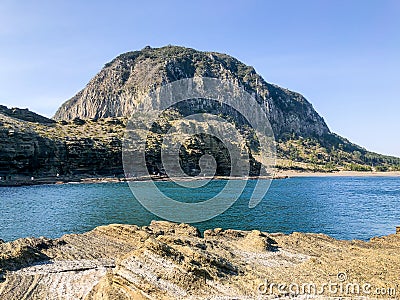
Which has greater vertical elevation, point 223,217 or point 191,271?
point 191,271

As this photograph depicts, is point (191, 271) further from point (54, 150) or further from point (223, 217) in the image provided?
point (54, 150)

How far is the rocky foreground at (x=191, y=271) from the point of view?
1366cm

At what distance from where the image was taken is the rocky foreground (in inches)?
538

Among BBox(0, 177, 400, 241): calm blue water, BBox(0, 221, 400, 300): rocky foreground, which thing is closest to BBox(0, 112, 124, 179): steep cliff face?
BBox(0, 177, 400, 241): calm blue water

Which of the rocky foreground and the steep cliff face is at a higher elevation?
the steep cliff face

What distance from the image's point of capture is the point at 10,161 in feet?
331

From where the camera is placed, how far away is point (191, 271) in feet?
46.7

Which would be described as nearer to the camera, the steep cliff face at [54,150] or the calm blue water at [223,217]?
the calm blue water at [223,217]

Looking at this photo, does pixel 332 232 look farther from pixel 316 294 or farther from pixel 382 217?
pixel 316 294

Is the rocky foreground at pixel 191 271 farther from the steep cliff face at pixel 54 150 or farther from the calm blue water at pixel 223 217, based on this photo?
the steep cliff face at pixel 54 150

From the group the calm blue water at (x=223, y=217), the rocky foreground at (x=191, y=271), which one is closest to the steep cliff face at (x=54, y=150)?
the calm blue water at (x=223, y=217)

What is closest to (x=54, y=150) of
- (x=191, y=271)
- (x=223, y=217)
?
(x=223, y=217)

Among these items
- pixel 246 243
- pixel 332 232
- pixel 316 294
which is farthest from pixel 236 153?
pixel 316 294

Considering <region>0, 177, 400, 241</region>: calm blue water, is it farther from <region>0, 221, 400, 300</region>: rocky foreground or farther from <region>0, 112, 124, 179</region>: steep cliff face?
<region>0, 112, 124, 179</region>: steep cliff face
